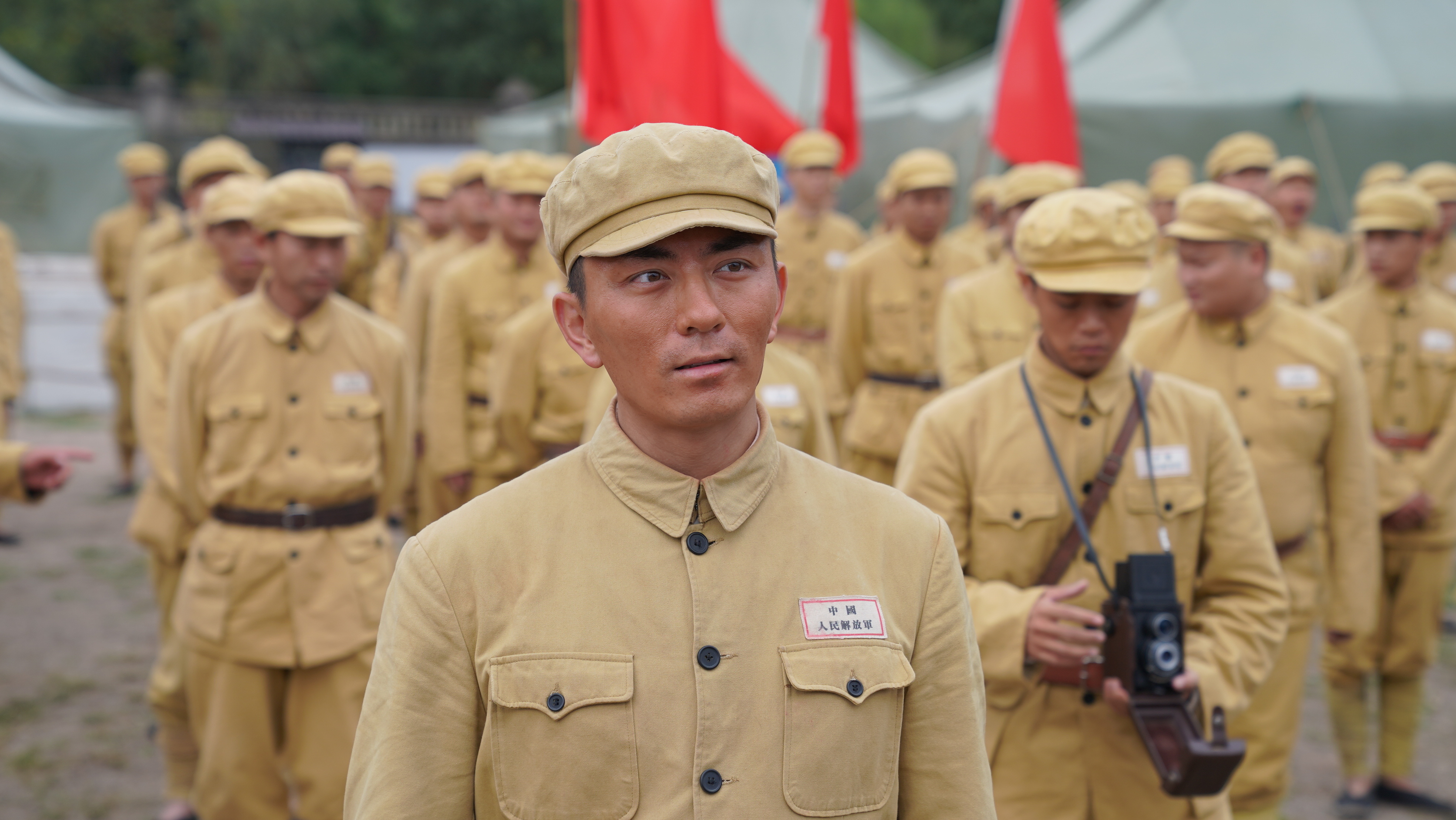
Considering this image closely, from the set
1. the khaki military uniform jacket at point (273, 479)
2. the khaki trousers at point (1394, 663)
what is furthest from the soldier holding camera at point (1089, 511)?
the khaki trousers at point (1394, 663)

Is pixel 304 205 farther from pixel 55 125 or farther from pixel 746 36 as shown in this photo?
pixel 55 125

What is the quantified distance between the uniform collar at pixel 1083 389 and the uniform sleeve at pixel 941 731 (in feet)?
5.43

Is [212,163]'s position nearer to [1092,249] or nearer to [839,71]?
[839,71]

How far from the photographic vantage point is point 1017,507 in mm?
3477

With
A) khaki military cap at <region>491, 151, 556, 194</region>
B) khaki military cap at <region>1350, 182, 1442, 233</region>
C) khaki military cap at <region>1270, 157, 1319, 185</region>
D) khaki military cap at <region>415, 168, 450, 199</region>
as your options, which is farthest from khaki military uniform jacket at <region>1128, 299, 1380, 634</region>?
khaki military cap at <region>415, 168, 450, 199</region>

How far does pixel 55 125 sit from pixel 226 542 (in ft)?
69.3

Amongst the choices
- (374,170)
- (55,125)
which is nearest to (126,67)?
(55,125)

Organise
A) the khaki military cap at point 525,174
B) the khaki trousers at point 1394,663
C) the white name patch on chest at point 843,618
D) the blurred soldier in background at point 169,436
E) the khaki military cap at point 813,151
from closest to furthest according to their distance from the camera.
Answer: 1. the white name patch on chest at point 843,618
2. the blurred soldier in background at point 169,436
3. the khaki trousers at point 1394,663
4. the khaki military cap at point 525,174
5. the khaki military cap at point 813,151

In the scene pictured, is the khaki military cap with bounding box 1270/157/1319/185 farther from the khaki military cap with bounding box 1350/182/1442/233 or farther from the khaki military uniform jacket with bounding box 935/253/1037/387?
the khaki military uniform jacket with bounding box 935/253/1037/387

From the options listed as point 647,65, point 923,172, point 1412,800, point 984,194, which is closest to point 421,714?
point 647,65

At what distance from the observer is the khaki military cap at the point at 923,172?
8.02 m

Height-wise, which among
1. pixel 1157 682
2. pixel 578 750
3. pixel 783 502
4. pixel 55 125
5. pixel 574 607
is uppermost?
pixel 55 125

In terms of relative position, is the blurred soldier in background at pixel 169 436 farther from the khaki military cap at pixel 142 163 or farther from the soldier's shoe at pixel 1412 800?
the khaki military cap at pixel 142 163

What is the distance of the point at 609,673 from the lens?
1.84 m
